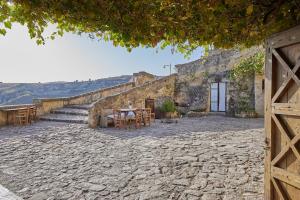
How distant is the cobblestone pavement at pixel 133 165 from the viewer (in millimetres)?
4080

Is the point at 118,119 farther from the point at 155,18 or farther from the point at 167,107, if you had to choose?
the point at 155,18

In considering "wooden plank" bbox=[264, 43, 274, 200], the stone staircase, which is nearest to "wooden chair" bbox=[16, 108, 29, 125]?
the stone staircase

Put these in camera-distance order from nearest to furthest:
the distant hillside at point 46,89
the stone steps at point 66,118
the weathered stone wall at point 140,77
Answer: the stone steps at point 66,118
the weathered stone wall at point 140,77
the distant hillside at point 46,89

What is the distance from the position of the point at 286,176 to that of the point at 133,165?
318 centimetres

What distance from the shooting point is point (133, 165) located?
214 inches

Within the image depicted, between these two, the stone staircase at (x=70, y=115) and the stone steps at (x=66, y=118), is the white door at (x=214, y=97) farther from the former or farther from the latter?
the stone steps at (x=66, y=118)

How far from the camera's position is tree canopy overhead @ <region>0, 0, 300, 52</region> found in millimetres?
2609

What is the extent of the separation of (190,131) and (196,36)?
6.44 m

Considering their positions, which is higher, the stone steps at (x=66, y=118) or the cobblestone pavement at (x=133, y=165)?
the stone steps at (x=66, y=118)

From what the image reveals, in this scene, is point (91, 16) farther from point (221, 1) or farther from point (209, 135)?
point (209, 135)

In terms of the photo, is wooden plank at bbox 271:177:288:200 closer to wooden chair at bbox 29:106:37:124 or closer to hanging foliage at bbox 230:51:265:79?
wooden chair at bbox 29:106:37:124

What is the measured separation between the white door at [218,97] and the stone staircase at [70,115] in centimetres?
803

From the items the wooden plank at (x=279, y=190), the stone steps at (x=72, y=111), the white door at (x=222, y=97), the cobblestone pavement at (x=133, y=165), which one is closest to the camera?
the wooden plank at (x=279, y=190)

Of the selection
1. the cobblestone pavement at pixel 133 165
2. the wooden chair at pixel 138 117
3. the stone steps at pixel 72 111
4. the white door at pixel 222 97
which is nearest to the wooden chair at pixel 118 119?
the wooden chair at pixel 138 117
